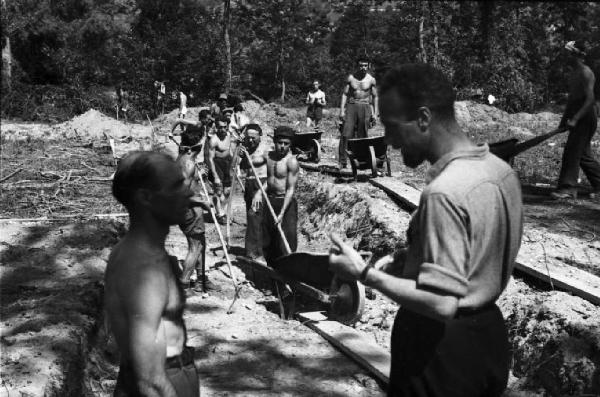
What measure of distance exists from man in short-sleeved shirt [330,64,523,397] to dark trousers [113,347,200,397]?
655 mm

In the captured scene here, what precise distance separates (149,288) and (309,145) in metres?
12.4

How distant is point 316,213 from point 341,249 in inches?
346

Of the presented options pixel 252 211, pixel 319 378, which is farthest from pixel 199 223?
pixel 319 378

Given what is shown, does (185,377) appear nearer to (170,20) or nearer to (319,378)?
(319,378)

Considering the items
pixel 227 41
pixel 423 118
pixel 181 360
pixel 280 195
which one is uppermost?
pixel 227 41

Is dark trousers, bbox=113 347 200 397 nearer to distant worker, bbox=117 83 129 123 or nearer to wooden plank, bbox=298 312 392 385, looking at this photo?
wooden plank, bbox=298 312 392 385

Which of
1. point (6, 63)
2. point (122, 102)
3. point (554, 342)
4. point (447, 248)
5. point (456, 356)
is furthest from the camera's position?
point (6, 63)

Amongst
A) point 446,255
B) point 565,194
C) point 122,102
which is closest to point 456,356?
point 446,255

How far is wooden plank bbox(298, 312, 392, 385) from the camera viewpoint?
5.58 m

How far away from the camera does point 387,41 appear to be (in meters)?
41.1

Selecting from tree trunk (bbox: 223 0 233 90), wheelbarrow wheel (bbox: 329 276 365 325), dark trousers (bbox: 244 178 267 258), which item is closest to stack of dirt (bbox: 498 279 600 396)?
wheelbarrow wheel (bbox: 329 276 365 325)

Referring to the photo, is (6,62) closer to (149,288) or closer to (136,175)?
(136,175)

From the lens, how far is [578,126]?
338 inches

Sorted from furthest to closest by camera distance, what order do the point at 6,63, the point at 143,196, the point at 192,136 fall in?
the point at 6,63, the point at 192,136, the point at 143,196
